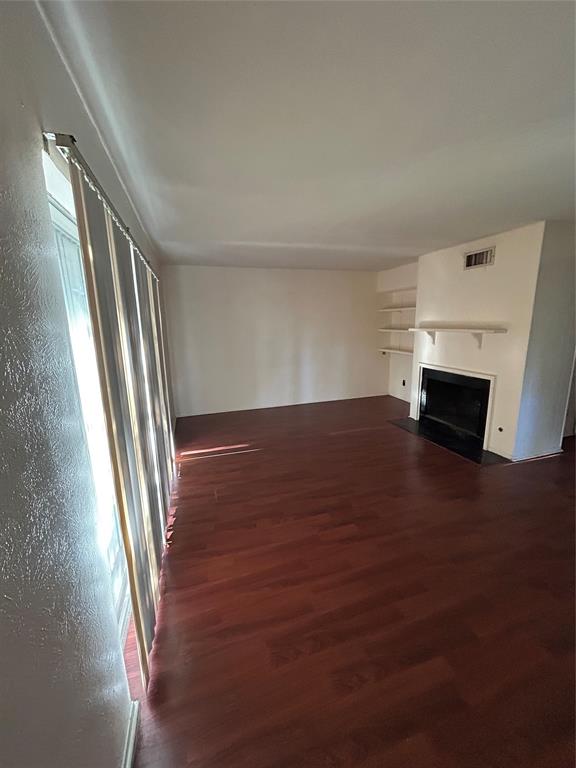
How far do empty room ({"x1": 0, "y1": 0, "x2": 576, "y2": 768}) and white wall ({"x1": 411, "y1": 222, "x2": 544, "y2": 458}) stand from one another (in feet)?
0.12

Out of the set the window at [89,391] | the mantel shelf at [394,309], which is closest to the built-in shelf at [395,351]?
the mantel shelf at [394,309]

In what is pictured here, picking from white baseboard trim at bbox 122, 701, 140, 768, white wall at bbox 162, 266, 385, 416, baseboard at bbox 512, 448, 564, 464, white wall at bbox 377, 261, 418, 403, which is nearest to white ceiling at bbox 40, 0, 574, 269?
white baseboard trim at bbox 122, 701, 140, 768

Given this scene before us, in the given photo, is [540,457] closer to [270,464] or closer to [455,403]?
[455,403]

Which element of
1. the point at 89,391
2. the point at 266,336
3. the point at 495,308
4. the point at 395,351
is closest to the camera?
the point at 89,391

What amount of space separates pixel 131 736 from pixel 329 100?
2606mm

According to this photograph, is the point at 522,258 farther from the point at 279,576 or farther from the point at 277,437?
the point at 279,576

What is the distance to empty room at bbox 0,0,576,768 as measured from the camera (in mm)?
742

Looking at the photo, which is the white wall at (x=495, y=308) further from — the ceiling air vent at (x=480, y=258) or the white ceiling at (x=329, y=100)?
the white ceiling at (x=329, y=100)

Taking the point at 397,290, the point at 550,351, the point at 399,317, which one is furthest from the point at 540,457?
the point at 397,290

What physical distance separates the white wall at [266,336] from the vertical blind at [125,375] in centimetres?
311

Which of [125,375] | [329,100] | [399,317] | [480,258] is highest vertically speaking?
[329,100]

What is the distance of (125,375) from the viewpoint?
1.39 metres

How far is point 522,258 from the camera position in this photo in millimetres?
3123

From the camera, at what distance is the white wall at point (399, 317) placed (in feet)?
17.2
